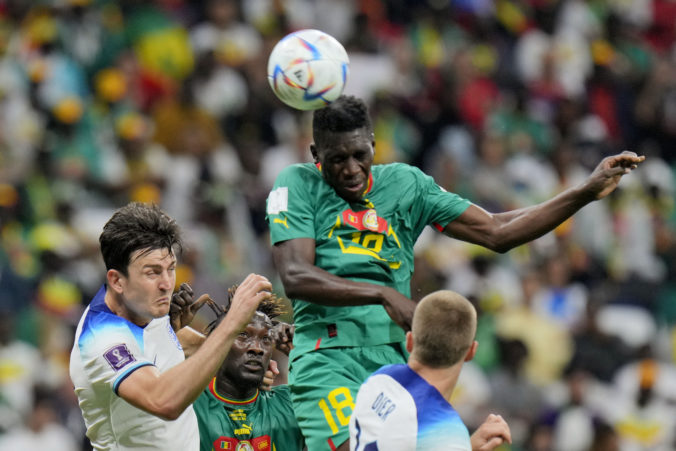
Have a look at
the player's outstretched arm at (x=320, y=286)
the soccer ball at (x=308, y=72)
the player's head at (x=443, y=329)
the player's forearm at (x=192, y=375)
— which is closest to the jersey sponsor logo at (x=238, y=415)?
the player's outstretched arm at (x=320, y=286)

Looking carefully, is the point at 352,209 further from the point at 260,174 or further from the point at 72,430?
the point at 260,174

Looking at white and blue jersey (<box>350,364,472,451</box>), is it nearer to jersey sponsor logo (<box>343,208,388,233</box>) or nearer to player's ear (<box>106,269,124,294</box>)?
jersey sponsor logo (<box>343,208,388,233</box>)

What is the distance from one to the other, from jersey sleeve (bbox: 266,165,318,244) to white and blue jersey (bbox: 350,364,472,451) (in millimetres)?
1164

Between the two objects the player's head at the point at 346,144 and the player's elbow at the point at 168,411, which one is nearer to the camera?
the player's elbow at the point at 168,411

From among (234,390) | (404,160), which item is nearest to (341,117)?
(234,390)

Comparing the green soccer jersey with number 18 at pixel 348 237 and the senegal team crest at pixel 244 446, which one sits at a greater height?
the green soccer jersey with number 18 at pixel 348 237

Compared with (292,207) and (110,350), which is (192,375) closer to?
(110,350)

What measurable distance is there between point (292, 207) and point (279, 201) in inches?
3.1

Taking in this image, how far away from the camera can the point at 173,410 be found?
492 centimetres

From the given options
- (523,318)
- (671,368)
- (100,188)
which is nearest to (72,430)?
Result: (100,188)

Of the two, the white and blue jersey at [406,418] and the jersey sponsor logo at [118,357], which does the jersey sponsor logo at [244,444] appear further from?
the white and blue jersey at [406,418]

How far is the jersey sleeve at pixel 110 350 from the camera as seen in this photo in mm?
5121

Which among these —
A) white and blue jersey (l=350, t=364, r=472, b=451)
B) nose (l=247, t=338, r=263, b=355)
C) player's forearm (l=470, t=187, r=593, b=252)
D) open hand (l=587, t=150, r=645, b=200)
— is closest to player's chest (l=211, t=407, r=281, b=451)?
nose (l=247, t=338, r=263, b=355)

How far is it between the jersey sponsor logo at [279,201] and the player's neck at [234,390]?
1.25m
